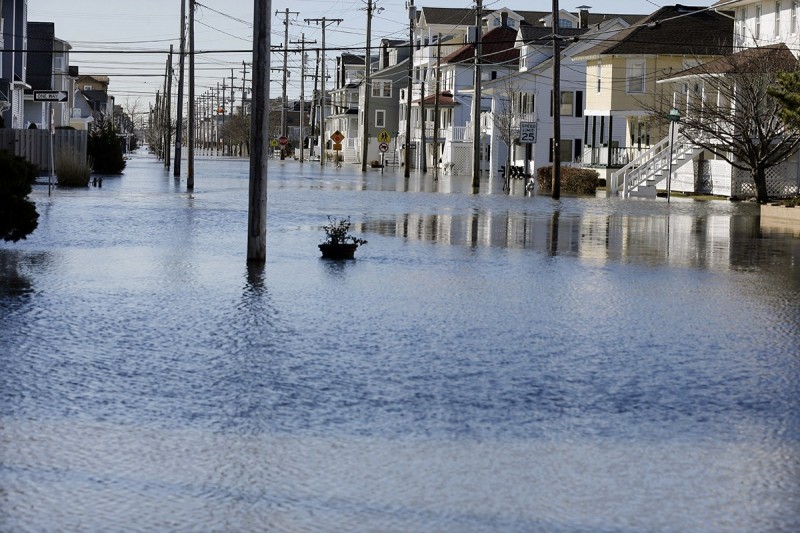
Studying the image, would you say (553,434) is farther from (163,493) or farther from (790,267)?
(790,267)

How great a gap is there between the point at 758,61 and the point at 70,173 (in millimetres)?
25249

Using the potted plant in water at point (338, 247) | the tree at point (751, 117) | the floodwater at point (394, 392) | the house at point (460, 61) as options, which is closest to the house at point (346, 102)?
the house at point (460, 61)

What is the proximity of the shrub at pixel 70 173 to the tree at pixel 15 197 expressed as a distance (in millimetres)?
29014

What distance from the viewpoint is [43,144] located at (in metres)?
53.6

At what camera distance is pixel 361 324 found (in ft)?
45.6

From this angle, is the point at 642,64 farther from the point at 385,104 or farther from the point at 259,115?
the point at 385,104

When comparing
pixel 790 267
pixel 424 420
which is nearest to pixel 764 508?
pixel 424 420

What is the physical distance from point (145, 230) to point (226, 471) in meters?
19.9

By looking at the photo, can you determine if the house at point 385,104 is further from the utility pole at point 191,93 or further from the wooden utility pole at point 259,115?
the wooden utility pole at point 259,115

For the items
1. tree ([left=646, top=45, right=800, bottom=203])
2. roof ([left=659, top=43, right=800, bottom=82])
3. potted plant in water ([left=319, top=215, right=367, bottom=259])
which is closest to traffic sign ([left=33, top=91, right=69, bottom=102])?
potted plant in water ([left=319, top=215, right=367, bottom=259])

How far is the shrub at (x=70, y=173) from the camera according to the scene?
49219 millimetres

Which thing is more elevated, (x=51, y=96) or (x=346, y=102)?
(x=346, y=102)

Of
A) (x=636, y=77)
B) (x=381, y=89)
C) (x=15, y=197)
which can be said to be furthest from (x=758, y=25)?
(x=381, y=89)

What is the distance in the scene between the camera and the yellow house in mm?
68750
